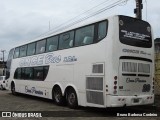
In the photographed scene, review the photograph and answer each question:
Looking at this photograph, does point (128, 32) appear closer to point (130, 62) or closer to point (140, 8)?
point (130, 62)

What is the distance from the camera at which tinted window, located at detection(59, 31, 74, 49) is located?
15.4 metres

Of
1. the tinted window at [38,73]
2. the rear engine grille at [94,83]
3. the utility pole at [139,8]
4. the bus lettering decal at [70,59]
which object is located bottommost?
the rear engine grille at [94,83]

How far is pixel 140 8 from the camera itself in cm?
1756

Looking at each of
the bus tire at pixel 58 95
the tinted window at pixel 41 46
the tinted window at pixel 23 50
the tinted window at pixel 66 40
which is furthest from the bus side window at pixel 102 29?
the tinted window at pixel 23 50

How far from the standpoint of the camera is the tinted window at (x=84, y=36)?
13.6 meters

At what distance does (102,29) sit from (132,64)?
1.74 m

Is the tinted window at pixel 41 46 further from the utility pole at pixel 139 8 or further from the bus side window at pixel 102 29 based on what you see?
the bus side window at pixel 102 29

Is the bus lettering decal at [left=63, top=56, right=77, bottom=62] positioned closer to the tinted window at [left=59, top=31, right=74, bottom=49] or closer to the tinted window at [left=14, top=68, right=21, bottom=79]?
the tinted window at [left=59, top=31, right=74, bottom=49]

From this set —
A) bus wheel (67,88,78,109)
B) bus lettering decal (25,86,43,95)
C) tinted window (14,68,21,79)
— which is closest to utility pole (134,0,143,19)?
bus wheel (67,88,78,109)

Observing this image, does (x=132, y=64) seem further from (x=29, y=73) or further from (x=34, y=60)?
(x=29, y=73)

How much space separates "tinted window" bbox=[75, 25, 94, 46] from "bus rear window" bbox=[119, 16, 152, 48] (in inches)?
54.4

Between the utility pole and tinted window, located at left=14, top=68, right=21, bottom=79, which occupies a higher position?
the utility pole

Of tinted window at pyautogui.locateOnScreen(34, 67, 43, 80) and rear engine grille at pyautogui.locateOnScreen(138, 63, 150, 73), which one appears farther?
tinted window at pyautogui.locateOnScreen(34, 67, 43, 80)

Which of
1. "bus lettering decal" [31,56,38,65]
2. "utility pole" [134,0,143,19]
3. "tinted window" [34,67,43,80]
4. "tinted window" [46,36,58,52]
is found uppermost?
"utility pole" [134,0,143,19]
